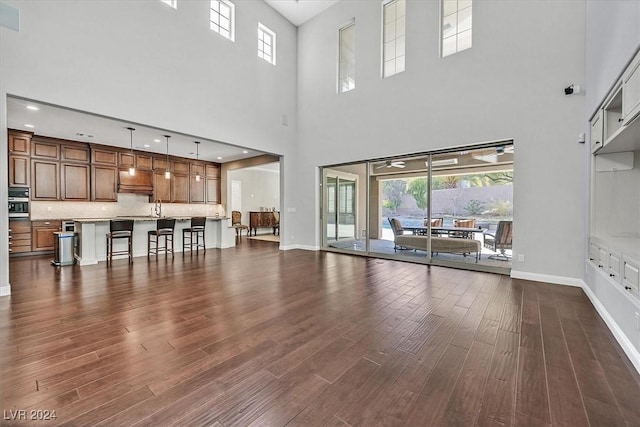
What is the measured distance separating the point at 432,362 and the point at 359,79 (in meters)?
6.13

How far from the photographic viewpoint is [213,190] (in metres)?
10.2

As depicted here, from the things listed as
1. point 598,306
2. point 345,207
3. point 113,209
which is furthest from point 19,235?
point 598,306

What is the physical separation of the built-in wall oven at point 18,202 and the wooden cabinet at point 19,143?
87cm

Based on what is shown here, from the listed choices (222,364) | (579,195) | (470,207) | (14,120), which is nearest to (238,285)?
(222,364)

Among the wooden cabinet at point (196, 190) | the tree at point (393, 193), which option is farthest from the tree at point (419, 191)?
the wooden cabinet at point (196, 190)

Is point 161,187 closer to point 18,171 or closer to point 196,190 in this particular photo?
point 196,190

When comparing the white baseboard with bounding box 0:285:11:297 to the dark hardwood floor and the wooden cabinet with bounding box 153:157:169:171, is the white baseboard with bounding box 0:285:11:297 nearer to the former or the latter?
the dark hardwood floor

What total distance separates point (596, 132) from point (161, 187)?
→ 10.0 metres

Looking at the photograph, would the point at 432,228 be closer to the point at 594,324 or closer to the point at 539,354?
the point at 594,324

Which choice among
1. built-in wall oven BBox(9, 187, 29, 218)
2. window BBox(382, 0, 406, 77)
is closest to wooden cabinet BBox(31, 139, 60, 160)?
built-in wall oven BBox(9, 187, 29, 218)

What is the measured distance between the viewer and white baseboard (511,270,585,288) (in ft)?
12.9

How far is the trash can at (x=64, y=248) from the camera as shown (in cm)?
520

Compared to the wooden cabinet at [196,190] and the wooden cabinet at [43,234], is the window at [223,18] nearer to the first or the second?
the wooden cabinet at [196,190]

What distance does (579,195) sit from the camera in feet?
12.8
